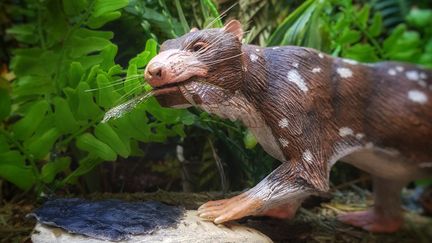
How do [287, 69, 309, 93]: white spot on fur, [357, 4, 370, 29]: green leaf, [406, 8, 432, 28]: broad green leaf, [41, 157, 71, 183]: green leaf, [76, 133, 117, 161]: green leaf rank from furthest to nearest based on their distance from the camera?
[357, 4, 370, 29]: green leaf
[41, 157, 71, 183]: green leaf
[76, 133, 117, 161]: green leaf
[287, 69, 309, 93]: white spot on fur
[406, 8, 432, 28]: broad green leaf

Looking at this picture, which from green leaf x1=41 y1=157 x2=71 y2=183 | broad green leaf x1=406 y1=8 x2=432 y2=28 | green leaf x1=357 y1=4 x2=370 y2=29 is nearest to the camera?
broad green leaf x1=406 y1=8 x2=432 y2=28

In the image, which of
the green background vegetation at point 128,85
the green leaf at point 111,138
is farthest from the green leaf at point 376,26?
the green leaf at point 111,138

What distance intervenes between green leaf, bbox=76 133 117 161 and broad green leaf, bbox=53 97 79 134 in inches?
1.6

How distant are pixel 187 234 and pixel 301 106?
1.17 feet

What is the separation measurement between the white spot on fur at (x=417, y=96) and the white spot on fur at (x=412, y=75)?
3 cm

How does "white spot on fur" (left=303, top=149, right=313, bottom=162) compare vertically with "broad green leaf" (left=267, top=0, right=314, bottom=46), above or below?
below

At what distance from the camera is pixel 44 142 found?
1119mm

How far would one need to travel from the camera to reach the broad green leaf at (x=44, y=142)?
1.12m

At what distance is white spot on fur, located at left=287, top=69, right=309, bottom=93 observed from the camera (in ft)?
3.14

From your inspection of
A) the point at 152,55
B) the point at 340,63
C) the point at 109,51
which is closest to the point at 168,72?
the point at 152,55

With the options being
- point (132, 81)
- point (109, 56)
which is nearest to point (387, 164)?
point (132, 81)

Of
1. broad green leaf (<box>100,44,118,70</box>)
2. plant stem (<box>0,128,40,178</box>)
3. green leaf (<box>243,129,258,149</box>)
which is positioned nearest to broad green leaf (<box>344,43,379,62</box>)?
green leaf (<box>243,129,258,149</box>)

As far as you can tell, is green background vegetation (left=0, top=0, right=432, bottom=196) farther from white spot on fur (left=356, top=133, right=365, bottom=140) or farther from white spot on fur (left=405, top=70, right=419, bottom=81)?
white spot on fur (left=356, top=133, right=365, bottom=140)

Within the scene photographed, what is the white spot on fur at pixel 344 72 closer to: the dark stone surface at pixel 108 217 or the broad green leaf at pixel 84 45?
the dark stone surface at pixel 108 217
